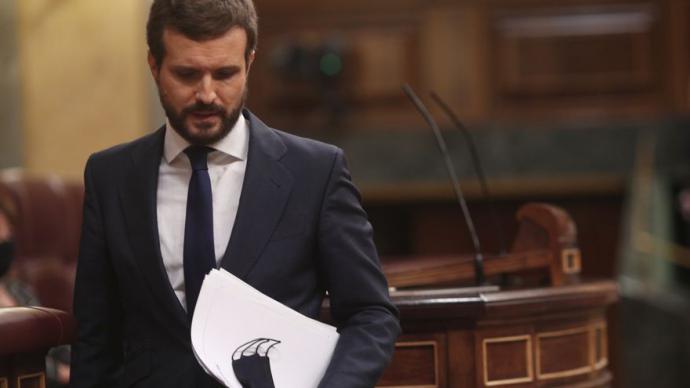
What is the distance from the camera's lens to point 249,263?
2.36 m

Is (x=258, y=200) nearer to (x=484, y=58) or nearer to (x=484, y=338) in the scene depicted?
(x=484, y=338)

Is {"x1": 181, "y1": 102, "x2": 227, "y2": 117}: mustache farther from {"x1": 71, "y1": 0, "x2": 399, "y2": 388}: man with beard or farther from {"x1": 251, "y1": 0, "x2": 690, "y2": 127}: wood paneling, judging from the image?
{"x1": 251, "y1": 0, "x2": 690, "y2": 127}: wood paneling

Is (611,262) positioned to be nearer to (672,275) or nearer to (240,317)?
(672,275)

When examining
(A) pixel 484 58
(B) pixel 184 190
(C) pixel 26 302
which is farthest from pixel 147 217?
(A) pixel 484 58

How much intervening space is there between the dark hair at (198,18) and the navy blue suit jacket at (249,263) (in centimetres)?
21

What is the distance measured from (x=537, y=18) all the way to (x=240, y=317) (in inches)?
246

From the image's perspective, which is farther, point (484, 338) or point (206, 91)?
point (484, 338)

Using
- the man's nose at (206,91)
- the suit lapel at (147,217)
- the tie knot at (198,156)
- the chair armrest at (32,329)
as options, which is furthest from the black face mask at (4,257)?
the man's nose at (206,91)

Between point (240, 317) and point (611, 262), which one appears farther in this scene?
point (611, 262)

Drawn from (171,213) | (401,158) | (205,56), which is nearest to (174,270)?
(171,213)

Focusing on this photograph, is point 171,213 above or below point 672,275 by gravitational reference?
above

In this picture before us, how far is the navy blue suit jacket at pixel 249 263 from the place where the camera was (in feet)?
7.75

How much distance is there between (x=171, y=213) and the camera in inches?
95.7

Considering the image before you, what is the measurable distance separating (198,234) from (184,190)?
126 millimetres
